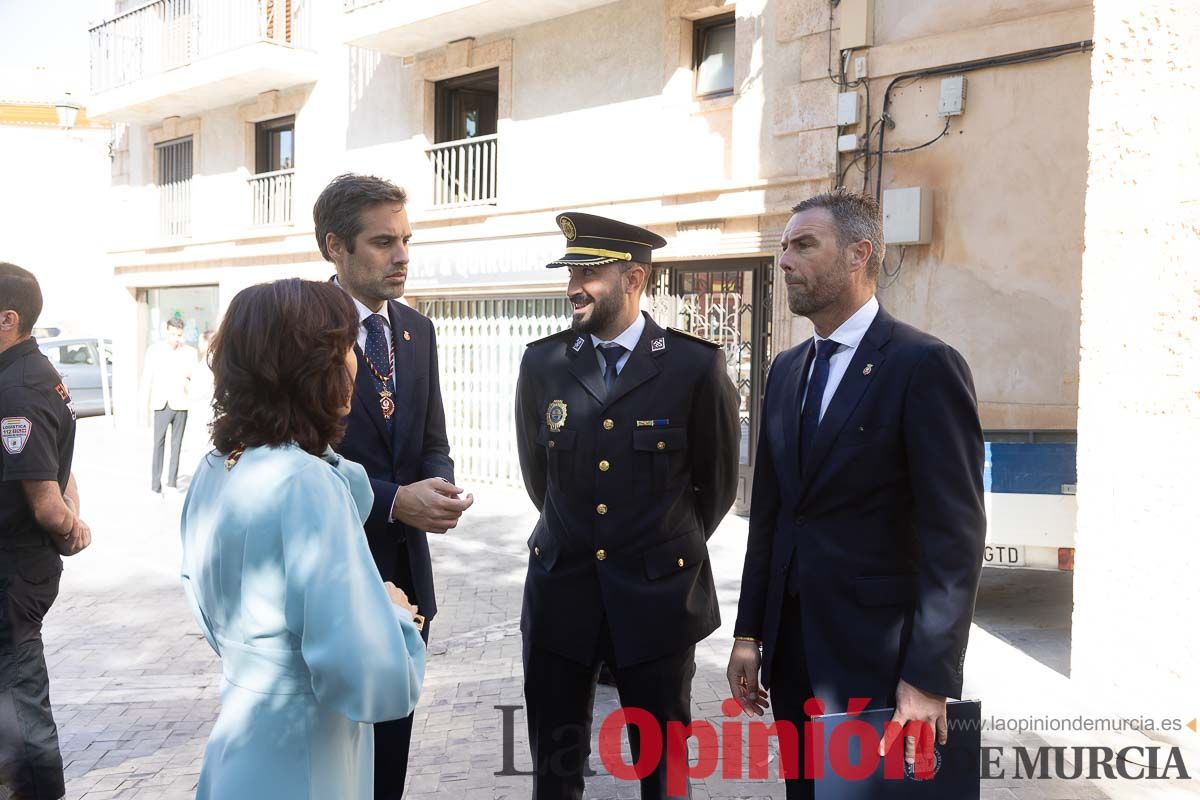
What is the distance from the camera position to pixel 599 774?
14.6ft

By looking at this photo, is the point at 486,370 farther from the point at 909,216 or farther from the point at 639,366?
the point at 639,366

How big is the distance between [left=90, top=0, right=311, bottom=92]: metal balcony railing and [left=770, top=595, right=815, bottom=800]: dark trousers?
49.4 ft

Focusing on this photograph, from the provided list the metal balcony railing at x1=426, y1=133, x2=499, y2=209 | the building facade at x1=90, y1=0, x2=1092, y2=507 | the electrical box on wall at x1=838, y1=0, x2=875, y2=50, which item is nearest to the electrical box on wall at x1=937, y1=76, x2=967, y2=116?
the building facade at x1=90, y1=0, x2=1092, y2=507

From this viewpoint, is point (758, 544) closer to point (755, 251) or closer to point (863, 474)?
point (863, 474)

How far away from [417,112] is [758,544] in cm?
1260

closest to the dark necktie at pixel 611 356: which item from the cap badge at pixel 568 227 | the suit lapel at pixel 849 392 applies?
the cap badge at pixel 568 227

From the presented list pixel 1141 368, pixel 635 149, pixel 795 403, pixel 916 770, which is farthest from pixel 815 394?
pixel 635 149

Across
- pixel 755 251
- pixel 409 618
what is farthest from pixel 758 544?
pixel 755 251

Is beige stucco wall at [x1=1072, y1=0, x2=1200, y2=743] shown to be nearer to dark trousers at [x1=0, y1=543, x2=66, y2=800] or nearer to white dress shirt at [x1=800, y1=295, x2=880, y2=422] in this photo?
white dress shirt at [x1=800, y1=295, x2=880, y2=422]

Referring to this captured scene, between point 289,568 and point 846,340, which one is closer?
point 289,568

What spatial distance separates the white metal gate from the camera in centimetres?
1361

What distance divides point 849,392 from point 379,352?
4.79 ft

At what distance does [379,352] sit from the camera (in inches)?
129

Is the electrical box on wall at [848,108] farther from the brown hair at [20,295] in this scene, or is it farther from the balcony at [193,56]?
the balcony at [193,56]
